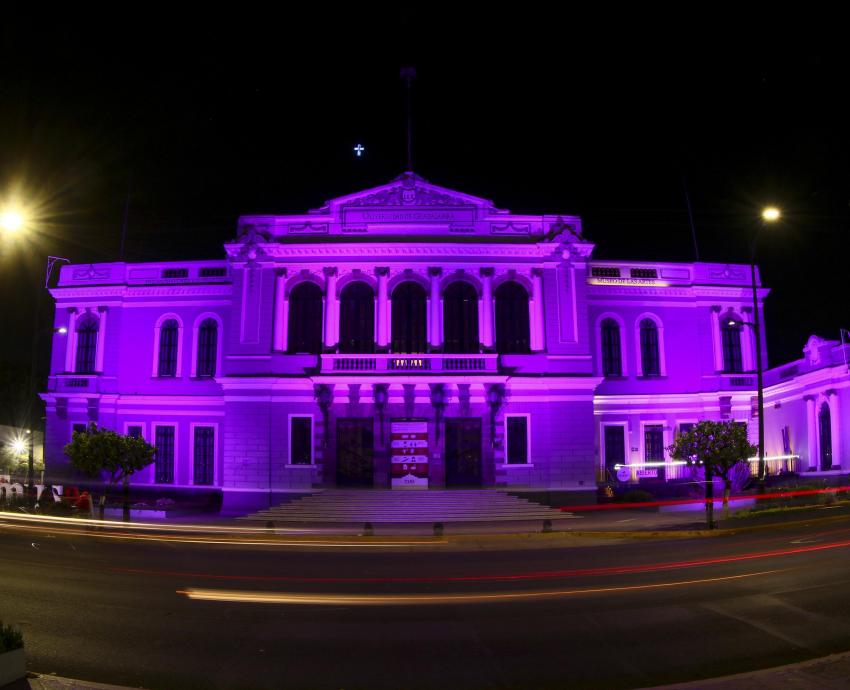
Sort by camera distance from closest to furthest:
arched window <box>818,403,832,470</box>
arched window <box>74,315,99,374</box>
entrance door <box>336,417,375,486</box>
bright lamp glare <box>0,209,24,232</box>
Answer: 1. bright lamp glare <box>0,209,24,232</box>
2. arched window <box>818,403,832,470</box>
3. entrance door <box>336,417,375,486</box>
4. arched window <box>74,315,99,374</box>

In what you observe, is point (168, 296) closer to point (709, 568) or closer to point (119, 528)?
point (119, 528)

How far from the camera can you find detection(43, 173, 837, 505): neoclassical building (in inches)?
1421

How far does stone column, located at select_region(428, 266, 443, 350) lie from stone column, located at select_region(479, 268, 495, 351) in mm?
2232

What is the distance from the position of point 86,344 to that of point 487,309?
24.0 m

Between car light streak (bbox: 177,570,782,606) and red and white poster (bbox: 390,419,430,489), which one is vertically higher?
red and white poster (bbox: 390,419,430,489)

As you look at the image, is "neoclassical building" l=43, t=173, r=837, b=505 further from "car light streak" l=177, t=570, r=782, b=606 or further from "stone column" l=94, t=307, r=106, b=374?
"car light streak" l=177, t=570, r=782, b=606

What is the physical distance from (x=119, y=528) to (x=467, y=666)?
74.0 feet

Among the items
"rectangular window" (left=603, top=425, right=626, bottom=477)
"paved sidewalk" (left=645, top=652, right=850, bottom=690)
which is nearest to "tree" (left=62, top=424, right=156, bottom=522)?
"rectangular window" (left=603, top=425, right=626, bottom=477)

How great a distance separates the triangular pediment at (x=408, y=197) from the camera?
37.9 metres

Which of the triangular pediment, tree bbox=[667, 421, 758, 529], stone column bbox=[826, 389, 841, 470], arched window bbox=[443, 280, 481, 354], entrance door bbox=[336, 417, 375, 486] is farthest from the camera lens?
the triangular pediment

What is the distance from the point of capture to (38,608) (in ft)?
38.8

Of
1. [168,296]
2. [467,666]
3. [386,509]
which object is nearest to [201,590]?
[467,666]

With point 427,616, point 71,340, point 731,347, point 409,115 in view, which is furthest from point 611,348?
point 71,340

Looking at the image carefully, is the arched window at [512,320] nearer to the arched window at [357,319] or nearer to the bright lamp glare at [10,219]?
the arched window at [357,319]
